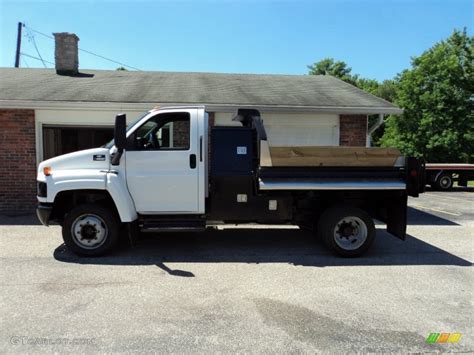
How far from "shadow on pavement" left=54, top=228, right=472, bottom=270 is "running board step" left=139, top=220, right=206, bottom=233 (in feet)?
1.51

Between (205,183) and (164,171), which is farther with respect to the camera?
(205,183)

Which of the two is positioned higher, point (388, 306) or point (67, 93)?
point (67, 93)

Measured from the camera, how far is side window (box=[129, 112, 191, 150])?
6.12m

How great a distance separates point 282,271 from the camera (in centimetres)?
560

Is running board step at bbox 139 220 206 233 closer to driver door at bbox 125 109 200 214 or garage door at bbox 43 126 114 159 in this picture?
driver door at bbox 125 109 200 214

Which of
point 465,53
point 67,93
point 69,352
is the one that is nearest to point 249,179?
point 69,352

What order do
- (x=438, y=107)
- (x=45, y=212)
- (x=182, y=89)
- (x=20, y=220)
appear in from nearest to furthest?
(x=45, y=212) < (x=20, y=220) < (x=182, y=89) < (x=438, y=107)

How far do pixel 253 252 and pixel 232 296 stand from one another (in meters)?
1.97

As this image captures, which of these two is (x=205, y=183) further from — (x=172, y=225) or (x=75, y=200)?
(x=75, y=200)

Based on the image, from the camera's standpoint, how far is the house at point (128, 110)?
9.55m

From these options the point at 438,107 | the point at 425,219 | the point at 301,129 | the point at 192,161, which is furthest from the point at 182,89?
the point at 438,107

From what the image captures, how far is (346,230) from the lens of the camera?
6324mm

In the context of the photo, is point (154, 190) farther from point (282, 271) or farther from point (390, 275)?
point (390, 275)

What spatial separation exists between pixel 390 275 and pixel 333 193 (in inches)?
59.1
